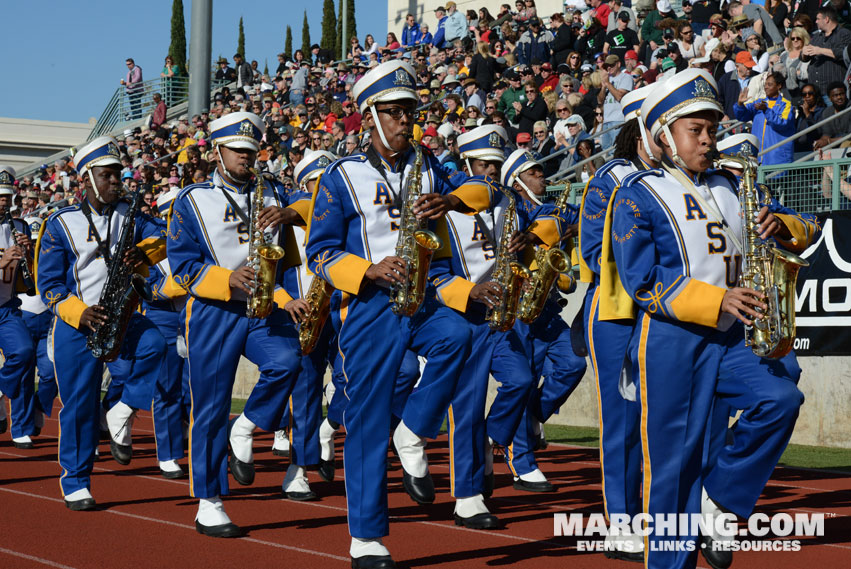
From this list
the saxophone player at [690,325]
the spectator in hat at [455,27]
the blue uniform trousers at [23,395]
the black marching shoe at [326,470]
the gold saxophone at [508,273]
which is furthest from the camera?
the spectator in hat at [455,27]

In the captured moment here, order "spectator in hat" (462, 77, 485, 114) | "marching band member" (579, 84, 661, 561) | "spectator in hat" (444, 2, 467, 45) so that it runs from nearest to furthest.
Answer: "marching band member" (579, 84, 661, 561), "spectator in hat" (462, 77, 485, 114), "spectator in hat" (444, 2, 467, 45)

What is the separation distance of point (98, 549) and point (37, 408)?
5837 mm

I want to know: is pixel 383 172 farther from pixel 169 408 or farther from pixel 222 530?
pixel 169 408

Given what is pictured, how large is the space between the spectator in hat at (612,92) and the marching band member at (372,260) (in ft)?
31.7

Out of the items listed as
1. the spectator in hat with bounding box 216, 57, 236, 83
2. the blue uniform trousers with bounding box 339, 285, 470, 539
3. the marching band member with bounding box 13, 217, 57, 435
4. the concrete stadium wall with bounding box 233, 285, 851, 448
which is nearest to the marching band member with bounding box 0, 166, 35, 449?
the marching band member with bounding box 13, 217, 57, 435

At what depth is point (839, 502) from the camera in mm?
7562

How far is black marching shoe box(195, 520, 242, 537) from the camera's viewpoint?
21.1 ft

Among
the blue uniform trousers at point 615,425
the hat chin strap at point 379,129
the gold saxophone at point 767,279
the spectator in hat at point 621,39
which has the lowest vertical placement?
the blue uniform trousers at point 615,425

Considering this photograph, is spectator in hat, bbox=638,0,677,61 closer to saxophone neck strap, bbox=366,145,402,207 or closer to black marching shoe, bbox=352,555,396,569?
saxophone neck strap, bbox=366,145,402,207

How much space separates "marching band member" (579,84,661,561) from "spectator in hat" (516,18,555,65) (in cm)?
1366

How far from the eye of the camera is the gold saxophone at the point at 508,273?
7.35 meters

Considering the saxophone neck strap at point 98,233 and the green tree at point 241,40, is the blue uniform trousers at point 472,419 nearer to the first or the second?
the saxophone neck strap at point 98,233

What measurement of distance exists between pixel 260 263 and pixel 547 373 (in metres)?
2.72
